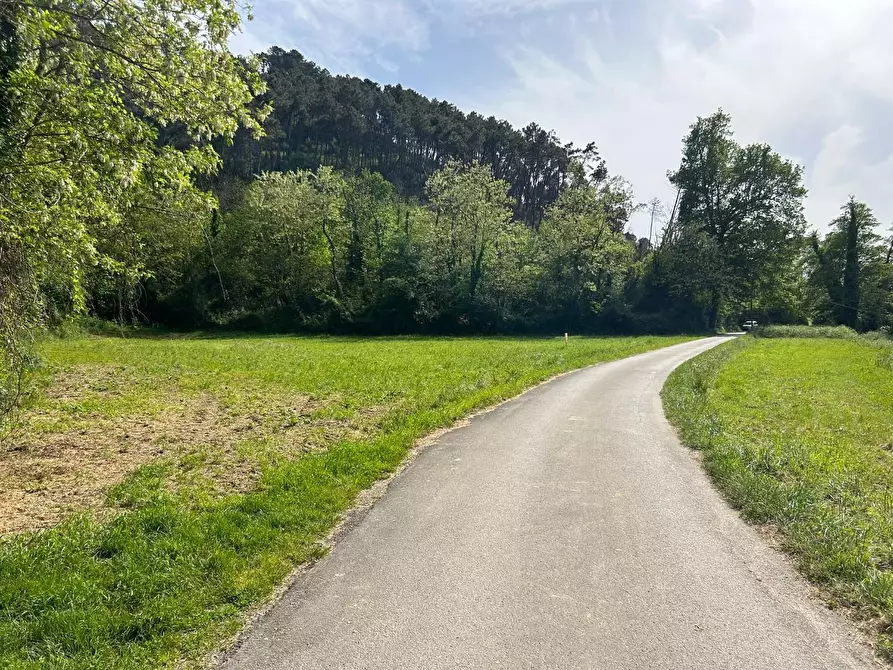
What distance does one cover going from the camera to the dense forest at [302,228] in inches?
250

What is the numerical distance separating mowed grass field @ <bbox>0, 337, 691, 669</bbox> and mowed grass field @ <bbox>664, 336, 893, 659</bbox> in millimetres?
5321

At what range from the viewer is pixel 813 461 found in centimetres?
852

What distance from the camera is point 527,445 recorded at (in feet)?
31.1

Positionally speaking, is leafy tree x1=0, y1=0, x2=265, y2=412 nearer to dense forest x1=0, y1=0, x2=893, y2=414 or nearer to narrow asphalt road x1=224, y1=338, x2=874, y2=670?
dense forest x1=0, y1=0, x2=893, y2=414

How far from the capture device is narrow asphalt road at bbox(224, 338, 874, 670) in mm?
3645

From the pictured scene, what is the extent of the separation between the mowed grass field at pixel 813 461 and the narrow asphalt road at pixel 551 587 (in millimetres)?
359

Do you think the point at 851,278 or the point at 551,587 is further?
the point at 851,278

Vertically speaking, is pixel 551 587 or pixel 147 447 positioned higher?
pixel 551 587

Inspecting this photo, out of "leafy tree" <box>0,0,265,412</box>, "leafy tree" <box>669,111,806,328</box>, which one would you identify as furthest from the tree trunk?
"leafy tree" <box>0,0,265,412</box>

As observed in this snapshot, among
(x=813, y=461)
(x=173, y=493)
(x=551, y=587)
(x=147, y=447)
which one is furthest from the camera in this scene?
(x=147, y=447)

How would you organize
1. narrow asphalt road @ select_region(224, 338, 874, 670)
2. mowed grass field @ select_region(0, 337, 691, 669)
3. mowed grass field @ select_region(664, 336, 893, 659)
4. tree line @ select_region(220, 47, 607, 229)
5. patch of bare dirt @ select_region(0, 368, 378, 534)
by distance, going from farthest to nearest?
tree line @ select_region(220, 47, 607, 229) → patch of bare dirt @ select_region(0, 368, 378, 534) → mowed grass field @ select_region(664, 336, 893, 659) → mowed grass field @ select_region(0, 337, 691, 669) → narrow asphalt road @ select_region(224, 338, 874, 670)

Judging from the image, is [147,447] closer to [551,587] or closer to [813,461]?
[551,587]

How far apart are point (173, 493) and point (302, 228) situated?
40779mm

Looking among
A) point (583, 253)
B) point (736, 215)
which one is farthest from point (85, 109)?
point (736, 215)
